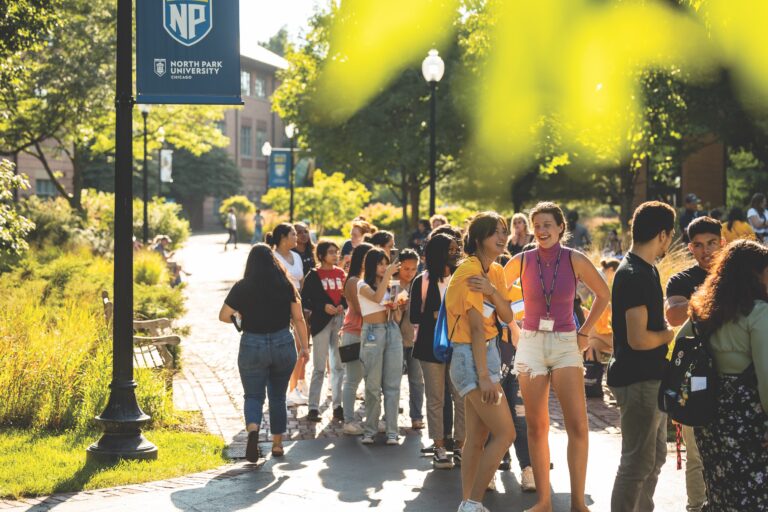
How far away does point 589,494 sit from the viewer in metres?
7.37

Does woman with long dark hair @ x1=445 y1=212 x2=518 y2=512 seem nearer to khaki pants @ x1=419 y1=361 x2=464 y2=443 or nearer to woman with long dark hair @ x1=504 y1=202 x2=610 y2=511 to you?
woman with long dark hair @ x1=504 y1=202 x2=610 y2=511

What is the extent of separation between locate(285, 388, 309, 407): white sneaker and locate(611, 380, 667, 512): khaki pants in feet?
18.0

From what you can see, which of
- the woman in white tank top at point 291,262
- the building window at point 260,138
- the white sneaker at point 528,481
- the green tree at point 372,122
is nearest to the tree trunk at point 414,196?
the green tree at point 372,122

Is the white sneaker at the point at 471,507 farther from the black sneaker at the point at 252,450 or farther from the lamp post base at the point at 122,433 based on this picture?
the lamp post base at the point at 122,433

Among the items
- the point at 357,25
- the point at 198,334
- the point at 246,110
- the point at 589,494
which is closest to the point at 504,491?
the point at 589,494

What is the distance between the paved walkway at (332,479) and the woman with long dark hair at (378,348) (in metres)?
0.30

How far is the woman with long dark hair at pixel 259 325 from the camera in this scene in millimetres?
8305

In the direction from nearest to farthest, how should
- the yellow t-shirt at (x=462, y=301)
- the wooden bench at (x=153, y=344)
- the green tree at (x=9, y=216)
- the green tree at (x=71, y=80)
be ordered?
the yellow t-shirt at (x=462, y=301) → the wooden bench at (x=153, y=344) → the green tree at (x=9, y=216) → the green tree at (x=71, y=80)

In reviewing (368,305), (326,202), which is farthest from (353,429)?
(326,202)

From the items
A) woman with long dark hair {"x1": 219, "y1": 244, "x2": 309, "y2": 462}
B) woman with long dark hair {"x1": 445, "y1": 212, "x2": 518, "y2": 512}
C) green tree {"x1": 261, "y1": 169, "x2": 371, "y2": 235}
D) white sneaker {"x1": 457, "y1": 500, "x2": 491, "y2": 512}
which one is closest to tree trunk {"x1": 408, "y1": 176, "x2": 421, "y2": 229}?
green tree {"x1": 261, "y1": 169, "x2": 371, "y2": 235}

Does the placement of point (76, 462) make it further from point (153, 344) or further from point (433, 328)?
point (153, 344)

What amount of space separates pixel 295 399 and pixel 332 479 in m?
3.10

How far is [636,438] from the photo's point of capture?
224 inches

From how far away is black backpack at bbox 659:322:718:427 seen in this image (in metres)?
4.89
